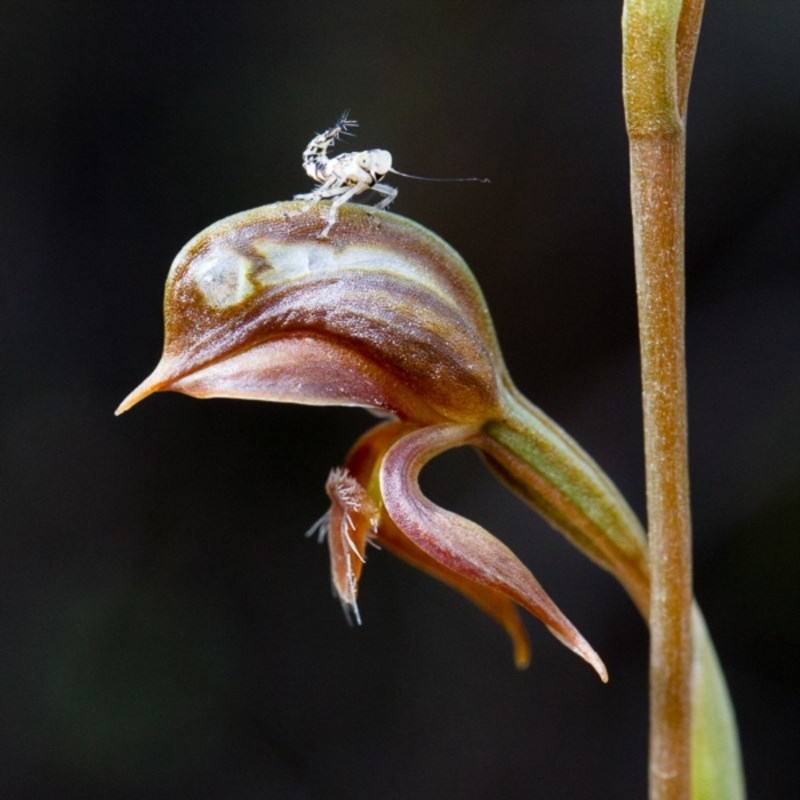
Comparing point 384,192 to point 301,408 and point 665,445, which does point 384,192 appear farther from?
point 301,408

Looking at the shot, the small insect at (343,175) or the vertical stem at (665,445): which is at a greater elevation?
the small insect at (343,175)

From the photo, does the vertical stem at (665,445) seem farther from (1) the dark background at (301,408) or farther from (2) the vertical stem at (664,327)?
(1) the dark background at (301,408)

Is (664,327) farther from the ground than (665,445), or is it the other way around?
(664,327)

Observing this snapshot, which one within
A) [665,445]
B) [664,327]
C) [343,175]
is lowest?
[665,445]

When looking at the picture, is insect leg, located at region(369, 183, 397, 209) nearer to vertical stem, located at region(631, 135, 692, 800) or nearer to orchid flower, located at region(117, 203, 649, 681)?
orchid flower, located at region(117, 203, 649, 681)

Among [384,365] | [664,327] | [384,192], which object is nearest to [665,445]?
[664,327]

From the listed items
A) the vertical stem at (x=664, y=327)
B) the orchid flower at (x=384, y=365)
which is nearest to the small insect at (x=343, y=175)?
the orchid flower at (x=384, y=365)

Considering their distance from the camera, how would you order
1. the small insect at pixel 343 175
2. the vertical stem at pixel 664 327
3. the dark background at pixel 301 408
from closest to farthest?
the vertical stem at pixel 664 327
the small insect at pixel 343 175
the dark background at pixel 301 408
